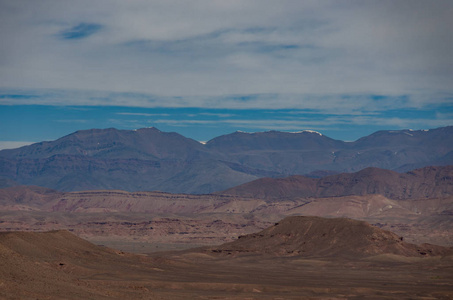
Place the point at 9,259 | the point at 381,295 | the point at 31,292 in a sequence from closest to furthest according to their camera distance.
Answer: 1. the point at 31,292
2. the point at 9,259
3. the point at 381,295

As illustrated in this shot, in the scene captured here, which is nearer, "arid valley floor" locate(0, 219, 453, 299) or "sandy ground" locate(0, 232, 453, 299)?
"sandy ground" locate(0, 232, 453, 299)

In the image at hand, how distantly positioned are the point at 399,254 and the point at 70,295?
135267 mm

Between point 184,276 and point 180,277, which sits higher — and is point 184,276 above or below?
below

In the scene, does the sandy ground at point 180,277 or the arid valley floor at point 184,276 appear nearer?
the sandy ground at point 180,277

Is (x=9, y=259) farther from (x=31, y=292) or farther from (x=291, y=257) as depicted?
(x=291, y=257)

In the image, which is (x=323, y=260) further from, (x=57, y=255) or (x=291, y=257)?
(x=57, y=255)

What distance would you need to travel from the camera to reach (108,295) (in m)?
83.0

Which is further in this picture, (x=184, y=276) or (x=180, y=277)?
(x=184, y=276)

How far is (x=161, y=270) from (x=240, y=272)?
1958 cm

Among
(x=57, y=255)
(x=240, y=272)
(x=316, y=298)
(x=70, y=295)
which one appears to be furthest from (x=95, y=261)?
(x=70, y=295)

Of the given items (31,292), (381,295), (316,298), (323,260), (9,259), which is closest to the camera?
(31,292)

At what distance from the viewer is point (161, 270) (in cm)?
13675

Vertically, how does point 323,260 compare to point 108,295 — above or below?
below

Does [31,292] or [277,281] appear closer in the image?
[31,292]
